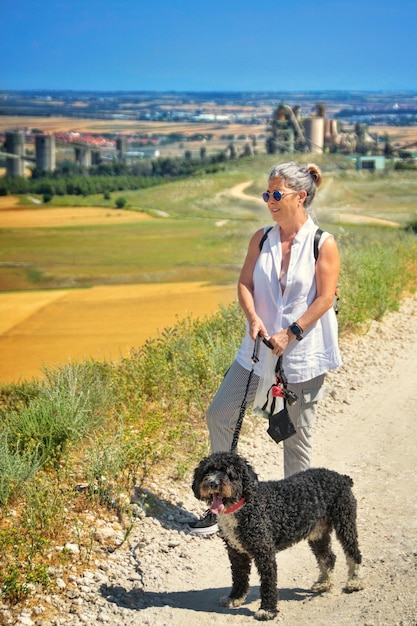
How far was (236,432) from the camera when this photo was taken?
5211mm

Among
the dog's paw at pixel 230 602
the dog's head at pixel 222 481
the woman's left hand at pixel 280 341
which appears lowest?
the dog's paw at pixel 230 602

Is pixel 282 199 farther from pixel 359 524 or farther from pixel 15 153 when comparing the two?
pixel 15 153

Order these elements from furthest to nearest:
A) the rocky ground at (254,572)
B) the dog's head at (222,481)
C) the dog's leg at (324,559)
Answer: the dog's leg at (324,559)
the rocky ground at (254,572)
the dog's head at (222,481)

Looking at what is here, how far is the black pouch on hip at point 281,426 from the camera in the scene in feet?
17.0

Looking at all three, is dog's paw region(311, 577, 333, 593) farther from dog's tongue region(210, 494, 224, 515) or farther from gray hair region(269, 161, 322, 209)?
gray hair region(269, 161, 322, 209)

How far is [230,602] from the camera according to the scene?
4.98m

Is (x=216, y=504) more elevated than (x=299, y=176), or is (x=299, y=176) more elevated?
(x=299, y=176)

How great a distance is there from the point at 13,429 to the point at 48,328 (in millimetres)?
4678

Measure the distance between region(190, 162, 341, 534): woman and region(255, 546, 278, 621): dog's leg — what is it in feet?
2.80

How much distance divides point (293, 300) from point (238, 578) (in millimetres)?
1432

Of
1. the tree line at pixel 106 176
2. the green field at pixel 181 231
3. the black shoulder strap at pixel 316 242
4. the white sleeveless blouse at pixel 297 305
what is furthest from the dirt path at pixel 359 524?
the tree line at pixel 106 176

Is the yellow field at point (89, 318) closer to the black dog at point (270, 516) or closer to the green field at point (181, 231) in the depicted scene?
the green field at point (181, 231)

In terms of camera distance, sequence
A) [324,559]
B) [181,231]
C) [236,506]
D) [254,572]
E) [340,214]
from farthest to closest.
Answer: [340,214] → [181,231] → [254,572] → [324,559] → [236,506]

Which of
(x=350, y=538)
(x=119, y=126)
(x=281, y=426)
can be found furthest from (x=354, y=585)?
(x=119, y=126)
